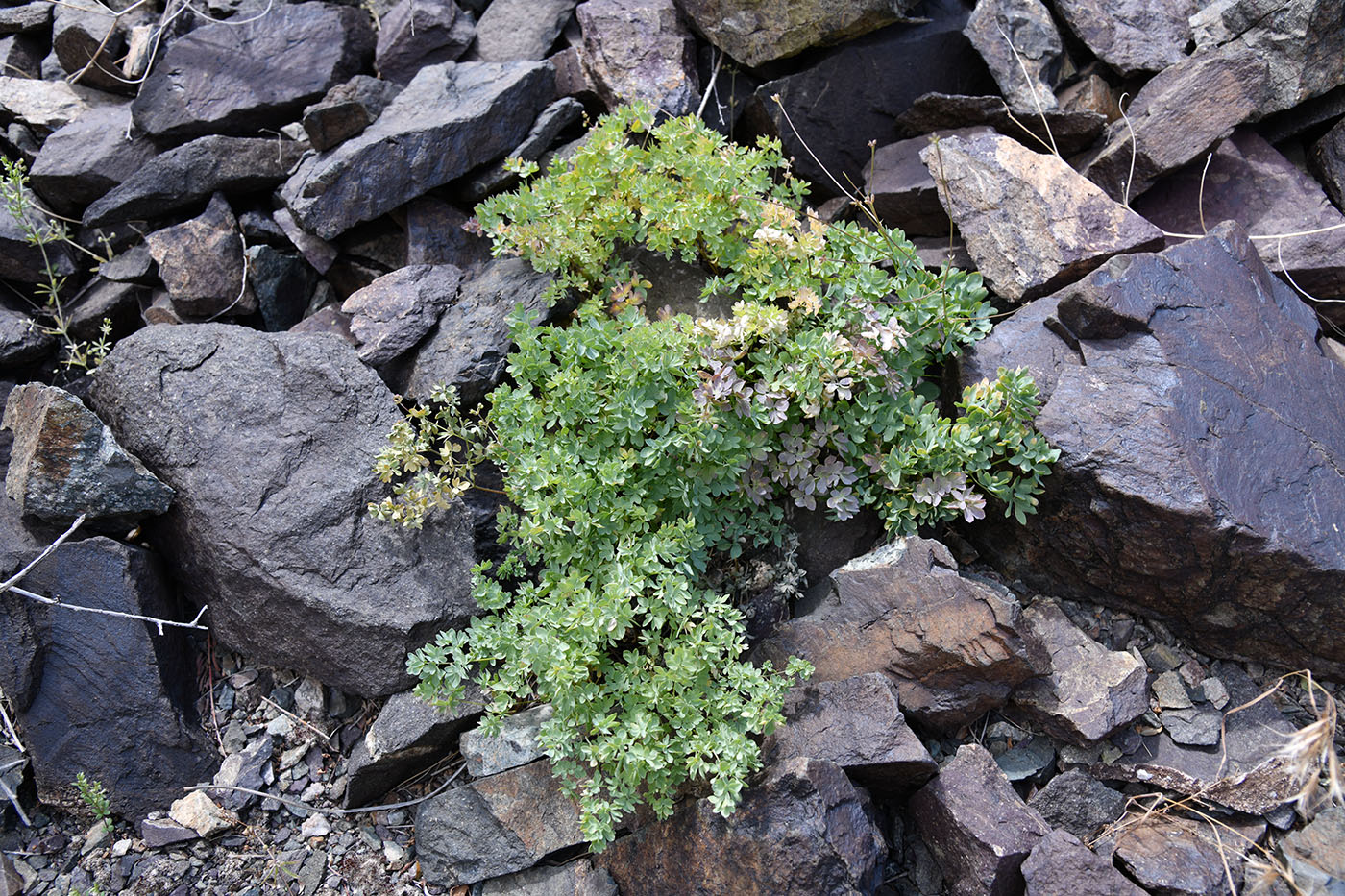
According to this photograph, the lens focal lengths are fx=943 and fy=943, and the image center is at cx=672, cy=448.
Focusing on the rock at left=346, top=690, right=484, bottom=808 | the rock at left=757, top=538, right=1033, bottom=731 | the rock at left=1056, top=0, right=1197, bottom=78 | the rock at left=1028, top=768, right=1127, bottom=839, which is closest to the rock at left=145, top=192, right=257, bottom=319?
the rock at left=346, top=690, right=484, bottom=808

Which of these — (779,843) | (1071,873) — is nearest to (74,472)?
(779,843)

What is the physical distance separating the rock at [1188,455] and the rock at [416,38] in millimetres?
3613

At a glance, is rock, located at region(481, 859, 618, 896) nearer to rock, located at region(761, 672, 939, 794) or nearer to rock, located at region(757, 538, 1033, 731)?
rock, located at region(761, 672, 939, 794)

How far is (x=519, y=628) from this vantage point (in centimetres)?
359

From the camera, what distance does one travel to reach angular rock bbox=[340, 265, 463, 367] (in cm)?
428

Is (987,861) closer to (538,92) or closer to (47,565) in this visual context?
(47,565)

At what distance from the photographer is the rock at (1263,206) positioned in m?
4.47

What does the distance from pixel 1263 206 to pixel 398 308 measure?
4.24 m

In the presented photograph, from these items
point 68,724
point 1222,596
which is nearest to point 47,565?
point 68,724

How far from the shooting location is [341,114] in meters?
4.91

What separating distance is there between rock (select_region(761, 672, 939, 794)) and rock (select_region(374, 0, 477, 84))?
421 cm

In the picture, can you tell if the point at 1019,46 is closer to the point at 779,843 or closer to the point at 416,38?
the point at 416,38

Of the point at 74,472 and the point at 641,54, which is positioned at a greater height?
the point at 641,54

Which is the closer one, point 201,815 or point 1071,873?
point 1071,873
